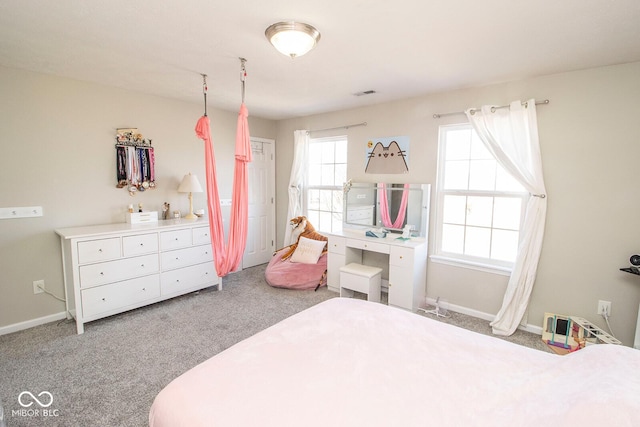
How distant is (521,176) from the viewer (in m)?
2.72

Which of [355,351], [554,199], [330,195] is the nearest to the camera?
[355,351]

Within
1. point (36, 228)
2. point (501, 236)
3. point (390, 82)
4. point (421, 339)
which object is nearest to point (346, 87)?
point (390, 82)

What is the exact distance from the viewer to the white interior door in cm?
468

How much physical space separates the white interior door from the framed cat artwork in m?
1.77

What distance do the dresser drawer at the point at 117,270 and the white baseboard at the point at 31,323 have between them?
2.33 feet

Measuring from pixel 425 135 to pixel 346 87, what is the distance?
1.04 m

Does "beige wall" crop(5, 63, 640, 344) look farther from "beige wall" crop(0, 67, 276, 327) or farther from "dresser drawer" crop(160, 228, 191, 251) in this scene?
"dresser drawer" crop(160, 228, 191, 251)

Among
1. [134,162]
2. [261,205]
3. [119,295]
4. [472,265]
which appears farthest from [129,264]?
[472,265]

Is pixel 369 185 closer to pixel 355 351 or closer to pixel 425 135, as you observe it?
pixel 425 135

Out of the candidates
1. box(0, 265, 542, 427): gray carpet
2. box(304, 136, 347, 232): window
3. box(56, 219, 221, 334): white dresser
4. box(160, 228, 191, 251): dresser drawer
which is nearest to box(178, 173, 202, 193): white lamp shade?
box(56, 219, 221, 334): white dresser

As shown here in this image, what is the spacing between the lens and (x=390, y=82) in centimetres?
290

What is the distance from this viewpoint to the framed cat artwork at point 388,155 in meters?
3.51

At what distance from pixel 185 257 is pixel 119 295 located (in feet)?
2.32

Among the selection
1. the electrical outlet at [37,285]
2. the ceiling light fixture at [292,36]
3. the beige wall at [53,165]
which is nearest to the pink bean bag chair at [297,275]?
the beige wall at [53,165]
